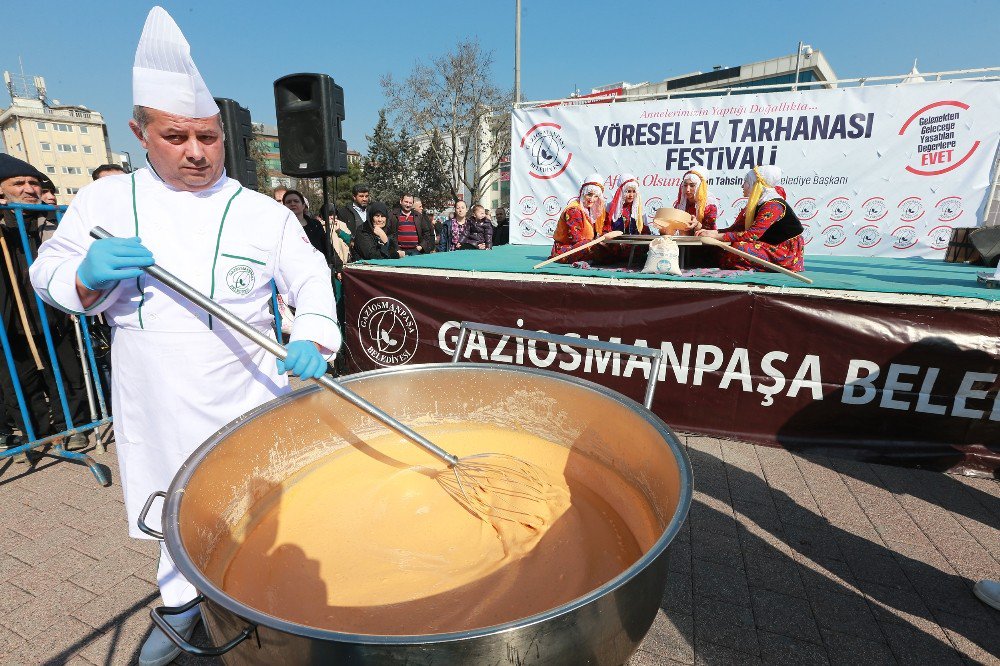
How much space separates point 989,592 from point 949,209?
6810 mm

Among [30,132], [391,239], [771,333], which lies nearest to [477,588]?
[771,333]

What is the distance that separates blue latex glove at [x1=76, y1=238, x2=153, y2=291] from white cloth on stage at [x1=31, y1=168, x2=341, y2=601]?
122 mm

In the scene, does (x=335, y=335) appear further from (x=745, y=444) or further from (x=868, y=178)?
(x=868, y=178)

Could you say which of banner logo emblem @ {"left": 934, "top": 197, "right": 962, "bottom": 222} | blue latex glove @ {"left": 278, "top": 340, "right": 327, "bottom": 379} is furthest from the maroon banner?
banner logo emblem @ {"left": 934, "top": 197, "right": 962, "bottom": 222}

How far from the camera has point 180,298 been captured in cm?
143

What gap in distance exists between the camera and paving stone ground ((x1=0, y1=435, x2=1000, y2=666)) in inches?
70.1

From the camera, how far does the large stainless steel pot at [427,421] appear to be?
66cm

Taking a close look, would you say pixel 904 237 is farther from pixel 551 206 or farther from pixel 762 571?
pixel 762 571

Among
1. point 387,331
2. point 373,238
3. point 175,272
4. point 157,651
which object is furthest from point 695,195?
point 157,651

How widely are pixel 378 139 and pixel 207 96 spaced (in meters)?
35.2

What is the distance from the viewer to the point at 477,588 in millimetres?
1133

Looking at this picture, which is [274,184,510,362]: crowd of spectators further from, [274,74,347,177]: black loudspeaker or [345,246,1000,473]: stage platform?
[345,246,1000,473]: stage platform

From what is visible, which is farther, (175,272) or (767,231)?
(767,231)

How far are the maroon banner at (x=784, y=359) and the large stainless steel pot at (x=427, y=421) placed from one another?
213 cm
